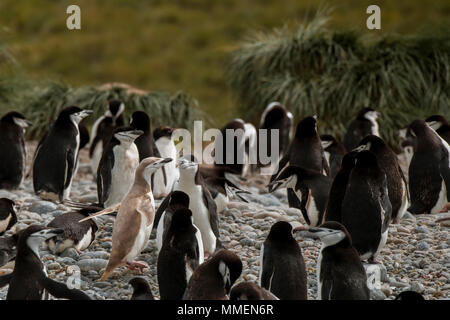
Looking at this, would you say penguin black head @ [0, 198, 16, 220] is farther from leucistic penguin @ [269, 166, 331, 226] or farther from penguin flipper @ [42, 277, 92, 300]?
leucistic penguin @ [269, 166, 331, 226]

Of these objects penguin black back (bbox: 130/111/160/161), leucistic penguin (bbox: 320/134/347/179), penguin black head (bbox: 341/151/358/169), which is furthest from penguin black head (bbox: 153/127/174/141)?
penguin black head (bbox: 341/151/358/169)

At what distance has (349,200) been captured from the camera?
582cm

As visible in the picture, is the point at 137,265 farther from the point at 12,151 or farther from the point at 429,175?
the point at 12,151

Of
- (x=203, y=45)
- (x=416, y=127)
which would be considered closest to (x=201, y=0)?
(x=203, y=45)

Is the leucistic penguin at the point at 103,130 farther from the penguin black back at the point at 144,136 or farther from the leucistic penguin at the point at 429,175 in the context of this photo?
the leucistic penguin at the point at 429,175

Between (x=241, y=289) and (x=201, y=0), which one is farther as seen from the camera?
(x=201, y=0)

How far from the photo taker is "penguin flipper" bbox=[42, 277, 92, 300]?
4484mm

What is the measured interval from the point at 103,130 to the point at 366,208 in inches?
155

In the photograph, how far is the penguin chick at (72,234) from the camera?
5895 mm

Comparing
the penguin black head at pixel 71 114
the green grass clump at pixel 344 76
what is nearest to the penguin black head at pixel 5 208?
the penguin black head at pixel 71 114

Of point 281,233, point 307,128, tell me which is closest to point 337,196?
point 281,233

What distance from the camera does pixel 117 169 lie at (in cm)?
718

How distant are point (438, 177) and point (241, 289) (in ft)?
11.8
